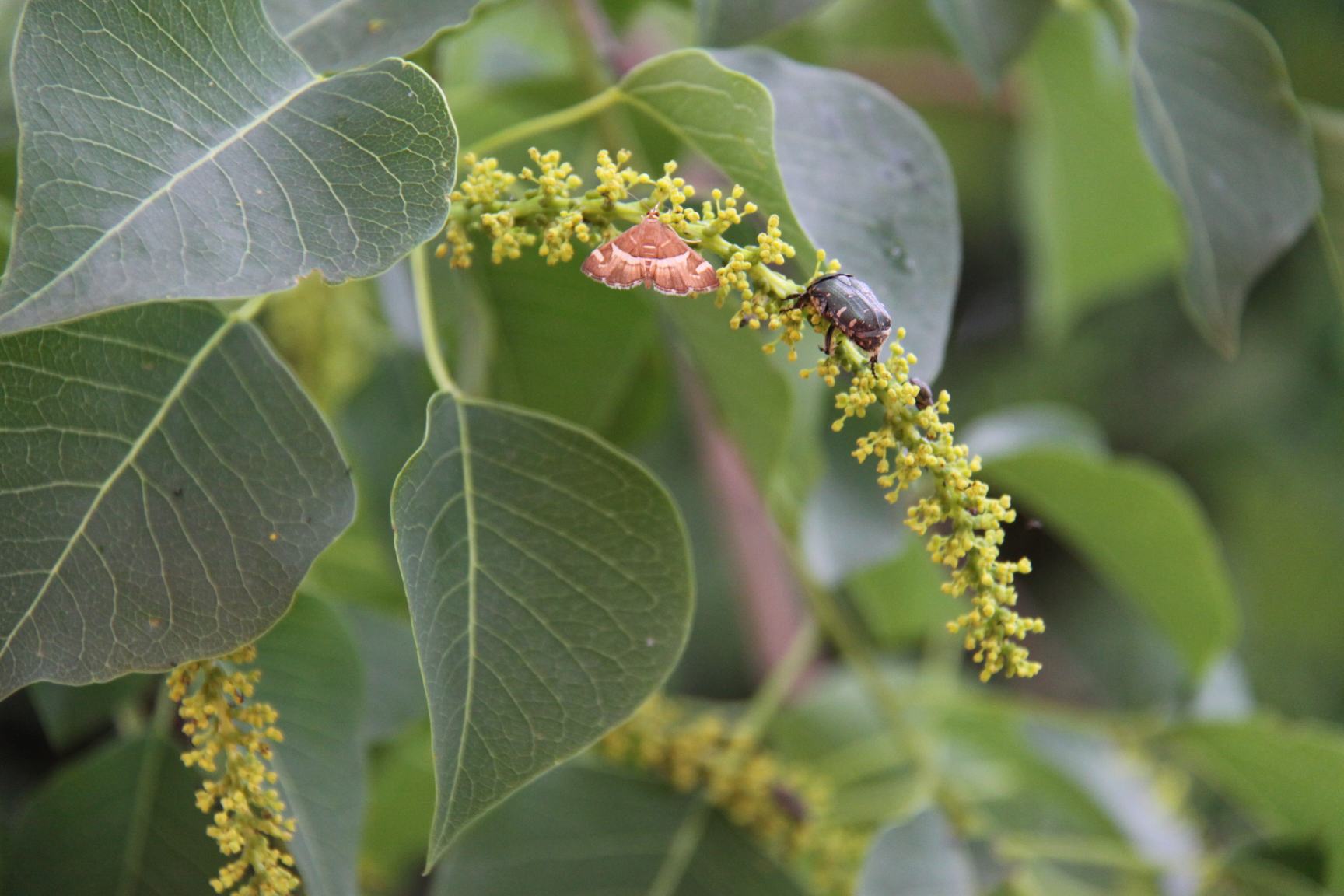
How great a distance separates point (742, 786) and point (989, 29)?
483 millimetres

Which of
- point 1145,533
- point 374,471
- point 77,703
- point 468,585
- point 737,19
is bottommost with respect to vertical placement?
point 1145,533

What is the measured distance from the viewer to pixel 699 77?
1.56 ft

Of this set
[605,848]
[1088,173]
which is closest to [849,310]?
[605,848]

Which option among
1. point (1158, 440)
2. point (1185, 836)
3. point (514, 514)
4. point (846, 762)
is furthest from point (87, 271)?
point (1158, 440)

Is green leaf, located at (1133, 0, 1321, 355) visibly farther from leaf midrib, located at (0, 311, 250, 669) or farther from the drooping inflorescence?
leaf midrib, located at (0, 311, 250, 669)

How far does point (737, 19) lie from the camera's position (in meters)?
0.57

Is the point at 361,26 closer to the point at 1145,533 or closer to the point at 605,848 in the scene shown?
the point at 605,848

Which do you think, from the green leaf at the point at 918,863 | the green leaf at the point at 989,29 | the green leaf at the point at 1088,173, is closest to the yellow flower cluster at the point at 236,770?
the green leaf at the point at 918,863

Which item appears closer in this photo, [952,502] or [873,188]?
[952,502]

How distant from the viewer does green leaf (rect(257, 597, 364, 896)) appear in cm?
52

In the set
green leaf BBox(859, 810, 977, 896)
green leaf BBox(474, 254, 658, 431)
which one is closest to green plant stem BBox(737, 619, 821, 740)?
green leaf BBox(859, 810, 977, 896)

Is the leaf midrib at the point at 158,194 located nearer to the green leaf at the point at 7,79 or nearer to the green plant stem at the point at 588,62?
the green leaf at the point at 7,79

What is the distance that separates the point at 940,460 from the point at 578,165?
608 millimetres

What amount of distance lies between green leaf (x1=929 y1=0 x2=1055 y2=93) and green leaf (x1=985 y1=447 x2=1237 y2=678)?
1.01 ft
